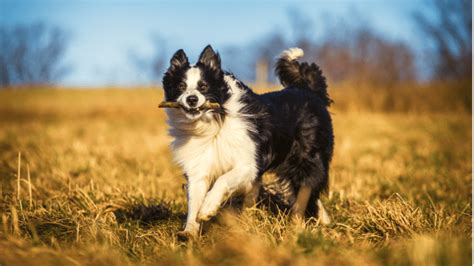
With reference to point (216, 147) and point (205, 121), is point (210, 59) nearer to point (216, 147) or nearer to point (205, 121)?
point (205, 121)

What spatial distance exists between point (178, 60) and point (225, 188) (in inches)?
44.4

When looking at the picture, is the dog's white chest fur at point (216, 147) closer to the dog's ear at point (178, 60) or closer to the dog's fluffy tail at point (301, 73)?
the dog's ear at point (178, 60)

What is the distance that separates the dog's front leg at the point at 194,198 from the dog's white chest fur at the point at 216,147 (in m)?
0.04

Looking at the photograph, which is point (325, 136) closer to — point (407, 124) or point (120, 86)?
point (407, 124)

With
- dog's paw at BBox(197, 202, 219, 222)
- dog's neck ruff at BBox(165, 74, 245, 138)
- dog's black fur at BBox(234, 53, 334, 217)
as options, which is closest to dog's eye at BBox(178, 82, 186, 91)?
dog's neck ruff at BBox(165, 74, 245, 138)

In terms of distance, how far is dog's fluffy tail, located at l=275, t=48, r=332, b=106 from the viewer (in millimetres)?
5227

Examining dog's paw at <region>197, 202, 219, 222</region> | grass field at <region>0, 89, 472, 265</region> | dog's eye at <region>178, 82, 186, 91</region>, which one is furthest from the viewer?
dog's eye at <region>178, 82, 186, 91</region>

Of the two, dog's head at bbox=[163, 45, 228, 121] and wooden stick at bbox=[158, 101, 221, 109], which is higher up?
dog's head at bbox=[163, 45, 228, 121]

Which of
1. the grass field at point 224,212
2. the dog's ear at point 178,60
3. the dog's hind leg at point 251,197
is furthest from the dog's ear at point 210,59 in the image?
the grass field at point 224,212

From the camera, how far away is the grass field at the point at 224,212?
2959mm

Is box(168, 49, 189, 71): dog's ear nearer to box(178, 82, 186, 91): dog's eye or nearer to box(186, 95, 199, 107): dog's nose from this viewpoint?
box(178, 82, 186, 91): dog's eye

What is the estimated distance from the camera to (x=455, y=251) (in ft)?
8.78

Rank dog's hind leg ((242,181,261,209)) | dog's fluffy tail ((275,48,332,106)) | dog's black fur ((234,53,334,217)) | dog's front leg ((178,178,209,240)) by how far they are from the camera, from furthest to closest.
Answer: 1. dog's fluffy tail ((275,48,332,106))
2. dog's hind leg ((242,181,261,209))
3. dog's black fur ((234,53,334,217))
4. dog's front leg ((178,178,209,240))

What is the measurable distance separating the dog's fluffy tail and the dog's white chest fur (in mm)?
1346
